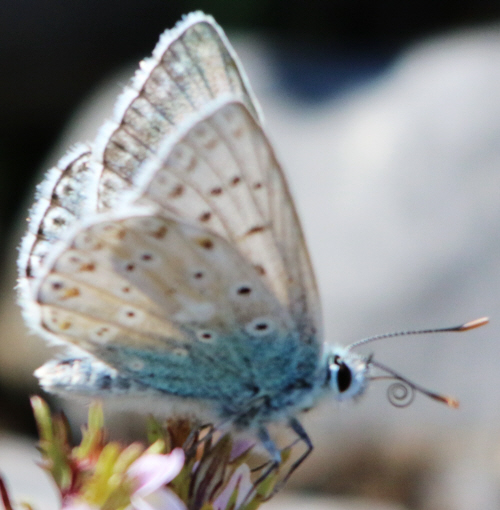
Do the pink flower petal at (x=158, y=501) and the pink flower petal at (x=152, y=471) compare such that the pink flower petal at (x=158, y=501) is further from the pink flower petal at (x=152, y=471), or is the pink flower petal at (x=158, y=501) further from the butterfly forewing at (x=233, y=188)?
the butterfly forewing at (x=233, y=188)

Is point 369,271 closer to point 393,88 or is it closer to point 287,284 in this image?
point 393,88

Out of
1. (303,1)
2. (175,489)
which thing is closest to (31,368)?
(175,489)

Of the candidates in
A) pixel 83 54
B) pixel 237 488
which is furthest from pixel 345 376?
pixel 83 54

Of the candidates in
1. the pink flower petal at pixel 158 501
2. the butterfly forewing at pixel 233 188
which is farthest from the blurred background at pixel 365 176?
the pink flower petal at pixel 158 501

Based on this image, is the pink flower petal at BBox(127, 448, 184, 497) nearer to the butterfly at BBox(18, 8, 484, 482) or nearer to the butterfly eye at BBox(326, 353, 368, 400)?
the butterfly at BBox(18, 8, 484, 482)

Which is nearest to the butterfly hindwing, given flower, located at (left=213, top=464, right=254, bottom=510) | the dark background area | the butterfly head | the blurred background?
the butterfly head

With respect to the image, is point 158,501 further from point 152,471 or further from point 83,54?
point 83,54

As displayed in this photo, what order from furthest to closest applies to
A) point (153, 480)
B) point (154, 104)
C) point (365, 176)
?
point (365, 176), point (154, 104), point (153, 480)
